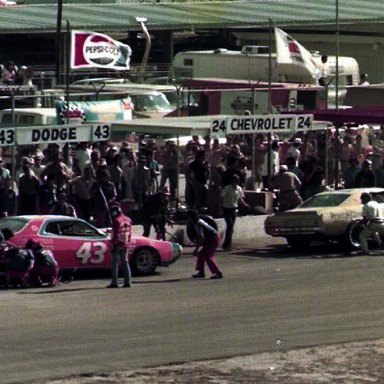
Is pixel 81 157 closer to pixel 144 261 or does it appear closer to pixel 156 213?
pixel 156 213

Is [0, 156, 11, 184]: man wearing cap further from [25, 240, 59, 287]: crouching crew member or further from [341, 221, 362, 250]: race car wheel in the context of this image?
[341, 221, 362, 250]: race car wheel

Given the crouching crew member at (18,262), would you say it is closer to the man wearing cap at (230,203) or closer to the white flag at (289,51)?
the man wearing cap at (230,203)

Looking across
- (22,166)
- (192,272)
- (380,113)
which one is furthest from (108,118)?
(192,272)

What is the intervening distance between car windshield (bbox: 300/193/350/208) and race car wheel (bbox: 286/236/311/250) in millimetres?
762

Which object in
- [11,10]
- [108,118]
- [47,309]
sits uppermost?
[11,10]

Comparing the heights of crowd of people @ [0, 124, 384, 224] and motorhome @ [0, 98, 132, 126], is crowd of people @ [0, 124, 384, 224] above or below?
below

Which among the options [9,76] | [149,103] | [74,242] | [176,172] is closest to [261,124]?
[176,172]

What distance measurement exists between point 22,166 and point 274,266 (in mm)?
5105

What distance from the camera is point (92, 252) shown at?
1012 inches

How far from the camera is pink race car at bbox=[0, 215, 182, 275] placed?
2512cm

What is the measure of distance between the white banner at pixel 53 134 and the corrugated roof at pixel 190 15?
31656 millimetres

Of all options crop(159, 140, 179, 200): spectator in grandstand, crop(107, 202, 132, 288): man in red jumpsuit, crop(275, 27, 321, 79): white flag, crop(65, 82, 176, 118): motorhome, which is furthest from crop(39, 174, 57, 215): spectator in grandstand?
crop(65, 82, 176, 118): motorhome

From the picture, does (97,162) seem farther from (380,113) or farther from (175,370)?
(175,370)

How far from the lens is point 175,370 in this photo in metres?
16.6
